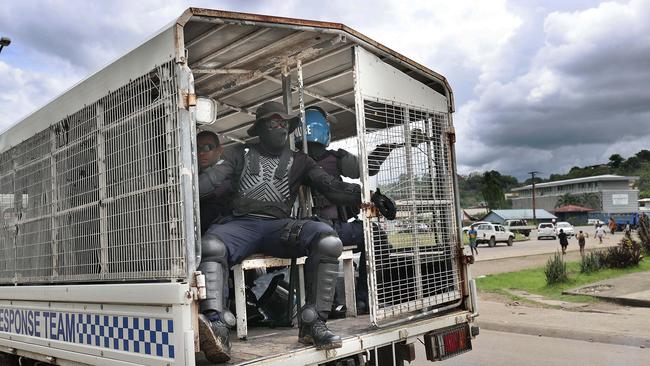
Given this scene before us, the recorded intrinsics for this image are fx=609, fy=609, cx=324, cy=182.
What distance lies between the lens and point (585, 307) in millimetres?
11539

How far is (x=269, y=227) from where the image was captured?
4426mm

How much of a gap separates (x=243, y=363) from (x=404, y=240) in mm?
1800

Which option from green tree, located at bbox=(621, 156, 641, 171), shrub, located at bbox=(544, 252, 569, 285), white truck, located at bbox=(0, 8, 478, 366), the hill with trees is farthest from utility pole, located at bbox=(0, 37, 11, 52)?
green tree, located at bbox=(621, 156, 641, 171)

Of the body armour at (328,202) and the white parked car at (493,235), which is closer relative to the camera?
the body armour at (328,202)

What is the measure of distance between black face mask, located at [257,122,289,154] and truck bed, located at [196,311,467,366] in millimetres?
1406

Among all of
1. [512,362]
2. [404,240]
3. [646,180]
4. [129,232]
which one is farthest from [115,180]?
[646,180]

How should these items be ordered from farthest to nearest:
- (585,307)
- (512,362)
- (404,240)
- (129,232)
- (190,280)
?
(585,307)
(512,362)
(404,240)
(129,232)
(190,280)

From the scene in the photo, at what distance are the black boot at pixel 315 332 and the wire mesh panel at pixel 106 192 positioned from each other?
100 cm

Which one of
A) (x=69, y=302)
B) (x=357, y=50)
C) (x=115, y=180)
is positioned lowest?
(x=69, y=302)

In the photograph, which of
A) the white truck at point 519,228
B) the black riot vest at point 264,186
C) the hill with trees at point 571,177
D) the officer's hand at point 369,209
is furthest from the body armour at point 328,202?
the hill with trees at point 571,177

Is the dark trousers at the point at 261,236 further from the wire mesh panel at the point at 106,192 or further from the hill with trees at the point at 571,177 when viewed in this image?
the hill with trees at the point at 571,177

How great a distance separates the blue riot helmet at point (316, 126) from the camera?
5.66 metres

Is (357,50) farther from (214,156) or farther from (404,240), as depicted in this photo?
(214,156)

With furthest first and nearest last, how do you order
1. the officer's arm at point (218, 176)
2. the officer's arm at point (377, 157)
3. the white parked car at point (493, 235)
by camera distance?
the white parked car at point (493, 235) < the officer's arm at point (218, 176) < the officer's arm at point (377, 157)
